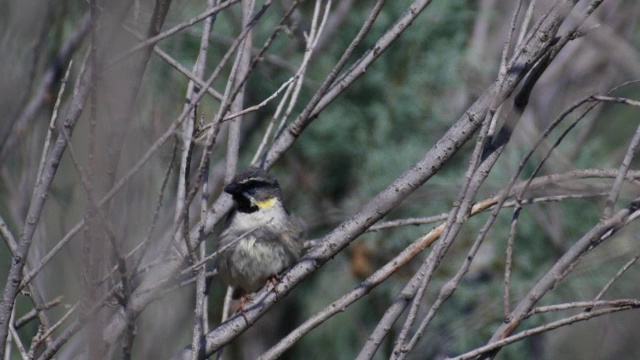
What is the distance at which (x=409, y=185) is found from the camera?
3.18 m

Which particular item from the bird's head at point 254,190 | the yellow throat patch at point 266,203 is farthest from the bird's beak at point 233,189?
the yellow throat patch at point 266,203

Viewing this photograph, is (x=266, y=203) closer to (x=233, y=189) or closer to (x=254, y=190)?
(x=254, y=190)

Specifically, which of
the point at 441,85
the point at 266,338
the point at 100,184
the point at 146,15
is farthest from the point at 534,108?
the point at 100,184

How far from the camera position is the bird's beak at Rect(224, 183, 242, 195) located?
4.07 meters

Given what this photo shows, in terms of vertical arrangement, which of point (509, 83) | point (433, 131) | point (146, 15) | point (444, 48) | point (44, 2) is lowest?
point (509, 83)

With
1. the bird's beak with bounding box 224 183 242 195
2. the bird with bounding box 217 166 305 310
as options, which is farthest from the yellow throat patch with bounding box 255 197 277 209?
the bird's beak with bounding box 224 183 242 195

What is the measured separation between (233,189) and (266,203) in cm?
69

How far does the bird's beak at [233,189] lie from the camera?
13.4ft

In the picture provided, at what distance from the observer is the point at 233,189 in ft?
13.8

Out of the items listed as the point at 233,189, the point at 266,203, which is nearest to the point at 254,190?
the point at 266,203

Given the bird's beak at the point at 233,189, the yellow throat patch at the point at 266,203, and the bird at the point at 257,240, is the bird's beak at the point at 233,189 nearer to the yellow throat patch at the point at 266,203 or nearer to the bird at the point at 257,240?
the bird at the point at 257,240

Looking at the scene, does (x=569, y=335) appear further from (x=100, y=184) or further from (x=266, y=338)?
(x=100, y=184)

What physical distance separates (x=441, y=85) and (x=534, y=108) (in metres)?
1.08

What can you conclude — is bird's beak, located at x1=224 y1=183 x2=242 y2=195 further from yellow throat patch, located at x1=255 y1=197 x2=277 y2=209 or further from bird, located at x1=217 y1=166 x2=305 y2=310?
yellow throat patch, located at x1=255 y1=197 x2=277 y2=209
